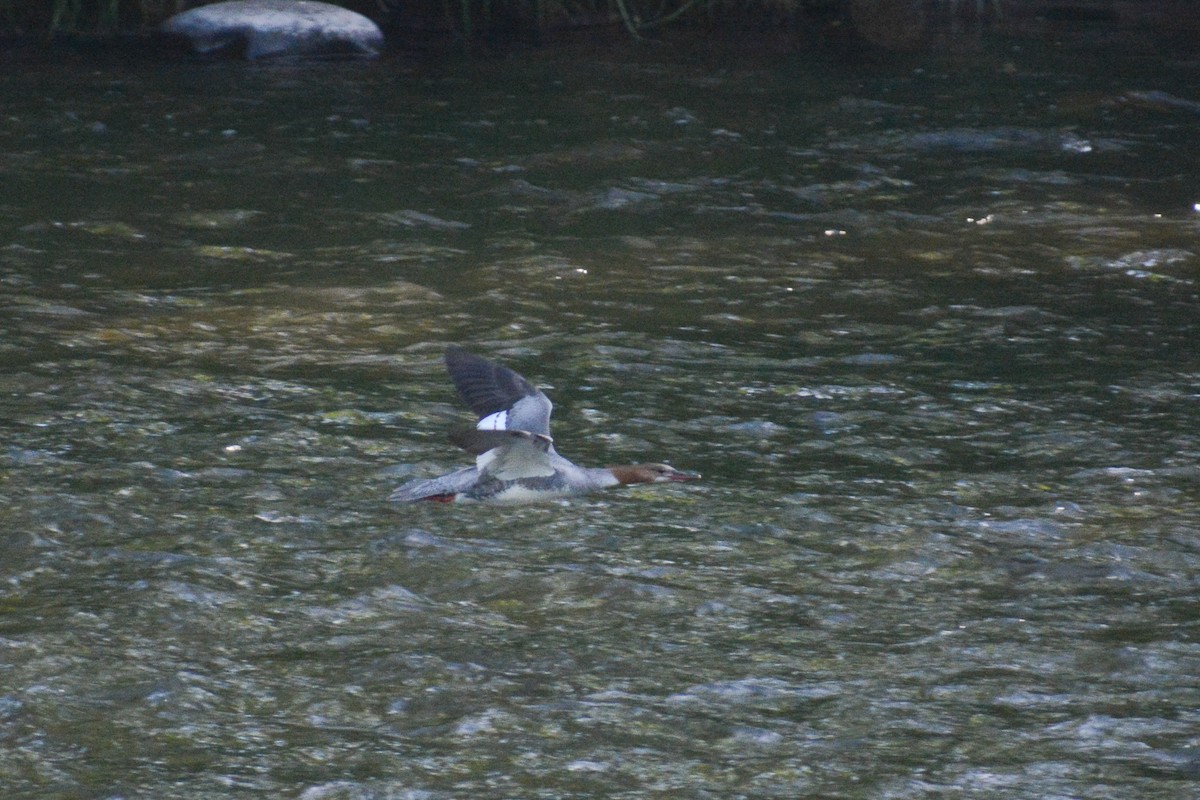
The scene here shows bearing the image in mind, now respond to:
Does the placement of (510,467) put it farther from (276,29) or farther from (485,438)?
(276,29)

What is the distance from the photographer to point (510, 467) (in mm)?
5664

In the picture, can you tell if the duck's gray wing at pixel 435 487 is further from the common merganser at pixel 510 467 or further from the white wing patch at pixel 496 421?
the white wing patch at pixel 496 421

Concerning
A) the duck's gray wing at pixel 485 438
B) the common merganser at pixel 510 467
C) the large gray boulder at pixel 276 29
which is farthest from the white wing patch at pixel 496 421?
the large gray boulder at pixel 276 29

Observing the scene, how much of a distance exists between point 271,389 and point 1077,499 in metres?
3.13

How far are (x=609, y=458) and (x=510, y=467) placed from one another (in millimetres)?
853

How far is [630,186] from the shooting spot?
10641 millimetres

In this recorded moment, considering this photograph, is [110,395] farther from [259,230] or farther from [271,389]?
[259,230]

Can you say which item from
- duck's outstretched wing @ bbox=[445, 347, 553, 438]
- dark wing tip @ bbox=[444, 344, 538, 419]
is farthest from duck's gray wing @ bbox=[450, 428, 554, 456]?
dark wing tip @ bbox=[444, 344, 538, 419]

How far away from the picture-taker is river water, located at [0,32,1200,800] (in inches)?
170

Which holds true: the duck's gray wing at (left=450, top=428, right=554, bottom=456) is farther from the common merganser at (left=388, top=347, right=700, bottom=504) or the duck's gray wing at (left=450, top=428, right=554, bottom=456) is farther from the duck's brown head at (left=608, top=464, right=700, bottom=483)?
the duck's brown head at (left=608, top=464, right=700, bottom=483)

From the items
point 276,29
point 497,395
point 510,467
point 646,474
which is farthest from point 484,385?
point 276,29

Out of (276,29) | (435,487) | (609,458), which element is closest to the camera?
(435,487)

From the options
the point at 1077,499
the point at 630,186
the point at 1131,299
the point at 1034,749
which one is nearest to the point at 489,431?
the point at 1034,749

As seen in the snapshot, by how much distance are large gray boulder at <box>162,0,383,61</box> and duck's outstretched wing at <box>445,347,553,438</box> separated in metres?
9.72
